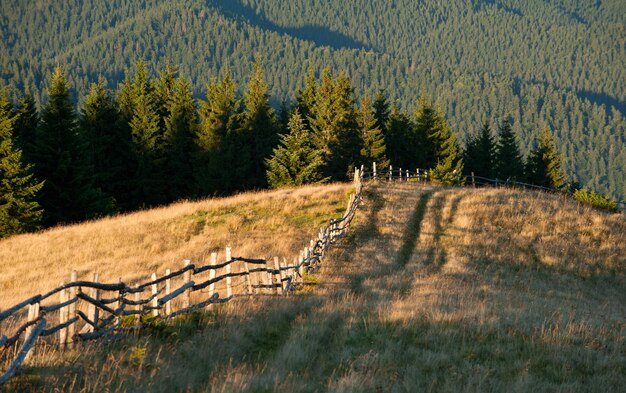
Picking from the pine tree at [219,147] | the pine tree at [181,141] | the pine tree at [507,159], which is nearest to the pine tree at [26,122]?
the pine tree at [181,141]

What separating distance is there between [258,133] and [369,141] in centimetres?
1117

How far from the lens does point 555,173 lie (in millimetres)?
71562

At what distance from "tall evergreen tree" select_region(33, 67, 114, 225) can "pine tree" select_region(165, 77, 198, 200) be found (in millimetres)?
12069

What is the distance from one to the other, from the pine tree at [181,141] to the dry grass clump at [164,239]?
49.6ft

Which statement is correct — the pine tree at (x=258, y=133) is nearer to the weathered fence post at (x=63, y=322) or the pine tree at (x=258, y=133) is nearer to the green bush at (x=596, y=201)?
the green bush at (x=596, y=201)

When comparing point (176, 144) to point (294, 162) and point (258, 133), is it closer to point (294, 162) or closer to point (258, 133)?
point (258, 133)

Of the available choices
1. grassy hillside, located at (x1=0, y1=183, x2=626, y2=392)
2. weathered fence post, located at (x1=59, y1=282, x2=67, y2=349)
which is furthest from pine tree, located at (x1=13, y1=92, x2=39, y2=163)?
weathered fence post, located at (x1=59, y1=282, x2=67, y2=349)

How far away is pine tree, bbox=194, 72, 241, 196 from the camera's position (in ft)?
168

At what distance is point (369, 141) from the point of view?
193ft

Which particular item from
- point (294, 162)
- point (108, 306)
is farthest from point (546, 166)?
point (108, 306)

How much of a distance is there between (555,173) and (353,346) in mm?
66633

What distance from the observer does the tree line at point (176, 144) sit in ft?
131

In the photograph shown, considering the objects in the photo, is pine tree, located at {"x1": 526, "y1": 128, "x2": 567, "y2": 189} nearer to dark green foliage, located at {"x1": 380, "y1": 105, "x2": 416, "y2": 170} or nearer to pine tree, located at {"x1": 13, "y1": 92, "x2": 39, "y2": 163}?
dark green foliage, located at {"x1": 380, "y1": 105, "x2": 416, "y2": 170}

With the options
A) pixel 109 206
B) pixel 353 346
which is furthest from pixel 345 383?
pixel 109 206
